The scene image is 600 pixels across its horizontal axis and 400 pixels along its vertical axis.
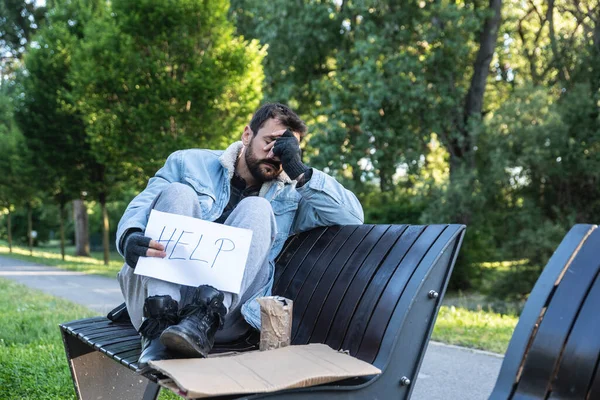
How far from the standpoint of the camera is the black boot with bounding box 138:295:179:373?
2.23m

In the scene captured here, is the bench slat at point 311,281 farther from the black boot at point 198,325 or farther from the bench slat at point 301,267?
the black boot at point 198,325

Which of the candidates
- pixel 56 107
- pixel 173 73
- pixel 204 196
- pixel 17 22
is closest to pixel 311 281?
pixel 204 196

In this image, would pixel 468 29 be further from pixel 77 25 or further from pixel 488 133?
pixel 77 25

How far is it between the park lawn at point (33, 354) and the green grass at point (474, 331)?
3.09 metres

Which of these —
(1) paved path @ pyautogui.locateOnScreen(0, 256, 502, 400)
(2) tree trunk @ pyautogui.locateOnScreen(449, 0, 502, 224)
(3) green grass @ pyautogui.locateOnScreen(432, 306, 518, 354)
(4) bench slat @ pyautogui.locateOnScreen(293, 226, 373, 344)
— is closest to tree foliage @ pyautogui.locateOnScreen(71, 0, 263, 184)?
(2) tree trunk @ pyautogui.locateOnScreen(449, 0, 502, 224)

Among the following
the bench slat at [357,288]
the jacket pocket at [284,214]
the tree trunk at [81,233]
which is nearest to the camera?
the bench slat at [357,288]

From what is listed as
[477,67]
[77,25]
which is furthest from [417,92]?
[77,25]

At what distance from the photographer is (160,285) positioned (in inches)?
98.9

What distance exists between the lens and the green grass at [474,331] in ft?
19.1

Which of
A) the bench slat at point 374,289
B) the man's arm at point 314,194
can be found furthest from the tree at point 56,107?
the bench slat at point 374,289

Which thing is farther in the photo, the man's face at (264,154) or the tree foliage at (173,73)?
the tree foliage at (173,73)

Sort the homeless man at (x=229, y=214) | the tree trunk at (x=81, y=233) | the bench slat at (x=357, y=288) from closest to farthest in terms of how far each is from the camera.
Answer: the homeless man at (x=229, y=214), the bench slat at (x=357, y=288), the tree trunk at (x=81, y=233)

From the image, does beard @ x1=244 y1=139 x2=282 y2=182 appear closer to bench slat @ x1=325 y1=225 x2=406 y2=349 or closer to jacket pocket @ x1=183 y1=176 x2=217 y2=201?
jacket pocket @ x1=183 y1=176 x2=217 y2=201

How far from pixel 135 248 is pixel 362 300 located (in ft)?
3.10
